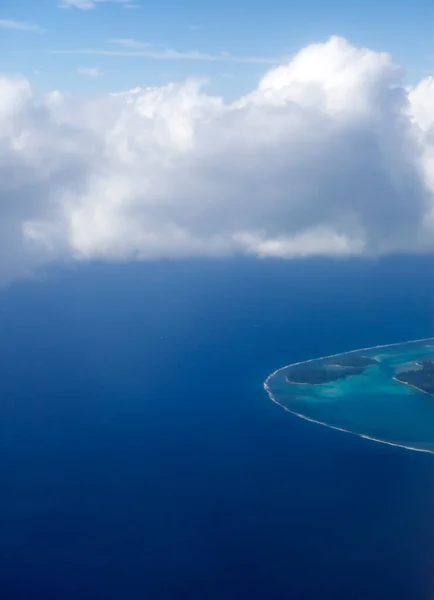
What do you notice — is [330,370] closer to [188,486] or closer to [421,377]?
[421,377]

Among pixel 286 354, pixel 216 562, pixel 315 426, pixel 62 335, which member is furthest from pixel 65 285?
pixel 216 562

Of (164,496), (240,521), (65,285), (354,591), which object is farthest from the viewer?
(65,285)

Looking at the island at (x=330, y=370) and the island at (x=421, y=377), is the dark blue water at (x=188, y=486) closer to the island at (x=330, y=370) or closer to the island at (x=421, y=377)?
the island at (x=330, y=370)

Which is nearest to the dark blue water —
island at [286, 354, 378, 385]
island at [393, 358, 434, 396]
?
island at [286, 354, 378, 385]

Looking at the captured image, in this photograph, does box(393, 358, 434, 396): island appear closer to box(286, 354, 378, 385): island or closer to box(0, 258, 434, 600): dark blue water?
box(286, 354, 378, 385): island

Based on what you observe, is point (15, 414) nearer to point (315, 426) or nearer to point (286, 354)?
point (315, 426)

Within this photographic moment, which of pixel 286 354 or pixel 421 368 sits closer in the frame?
pixel 421 368

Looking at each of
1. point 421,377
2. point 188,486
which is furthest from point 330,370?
point 188,486
